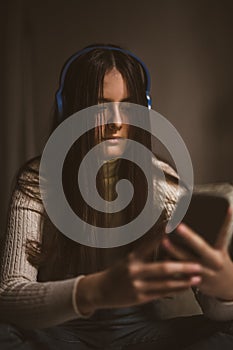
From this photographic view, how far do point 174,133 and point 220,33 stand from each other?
0.67ft

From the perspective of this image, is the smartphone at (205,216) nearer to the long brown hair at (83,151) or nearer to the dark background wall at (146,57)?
the long brown hair at (83,151)

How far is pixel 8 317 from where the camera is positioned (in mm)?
562

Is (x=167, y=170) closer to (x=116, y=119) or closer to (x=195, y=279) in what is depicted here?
(x=116, y=119)

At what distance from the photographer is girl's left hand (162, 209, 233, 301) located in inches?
18.3

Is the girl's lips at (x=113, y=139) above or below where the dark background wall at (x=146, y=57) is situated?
below

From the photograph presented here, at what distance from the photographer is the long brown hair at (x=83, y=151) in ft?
2.12

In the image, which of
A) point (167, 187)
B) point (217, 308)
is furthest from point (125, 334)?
point (167, 187)

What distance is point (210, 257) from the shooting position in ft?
1.57

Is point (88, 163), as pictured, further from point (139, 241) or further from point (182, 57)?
point (182, 57)

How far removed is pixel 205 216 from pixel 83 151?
21 cm

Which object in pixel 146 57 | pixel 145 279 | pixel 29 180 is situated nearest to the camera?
pixel 145 279

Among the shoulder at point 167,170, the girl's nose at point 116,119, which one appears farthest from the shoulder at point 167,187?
the girl's nose at point 116,119

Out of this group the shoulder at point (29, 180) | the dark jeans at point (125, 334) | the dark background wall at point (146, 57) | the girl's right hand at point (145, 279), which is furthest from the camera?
the dark background wall at point (146, 57)

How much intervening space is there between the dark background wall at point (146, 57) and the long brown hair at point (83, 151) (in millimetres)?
167
